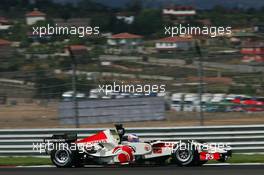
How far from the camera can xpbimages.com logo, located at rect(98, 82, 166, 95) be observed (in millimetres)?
16453

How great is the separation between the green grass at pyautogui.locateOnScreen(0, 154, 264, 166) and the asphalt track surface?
48.8 inches

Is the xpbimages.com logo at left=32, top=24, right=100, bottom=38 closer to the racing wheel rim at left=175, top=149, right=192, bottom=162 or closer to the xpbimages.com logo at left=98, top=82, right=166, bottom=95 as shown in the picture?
the xpbimages.com logo at left=98, top=82, right=166, bottom=95

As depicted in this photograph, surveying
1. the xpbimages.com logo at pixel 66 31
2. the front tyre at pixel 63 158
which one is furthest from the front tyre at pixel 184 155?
the xpbimages.com logo at pixel 66 31

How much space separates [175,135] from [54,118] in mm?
2987

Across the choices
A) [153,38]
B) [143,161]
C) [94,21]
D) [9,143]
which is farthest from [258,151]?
[94,21]

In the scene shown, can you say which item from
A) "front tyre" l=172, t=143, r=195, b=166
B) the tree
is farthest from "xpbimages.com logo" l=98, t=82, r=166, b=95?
the tree

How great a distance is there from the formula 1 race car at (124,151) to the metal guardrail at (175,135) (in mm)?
1867

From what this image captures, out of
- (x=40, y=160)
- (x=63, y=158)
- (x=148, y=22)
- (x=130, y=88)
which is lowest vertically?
(x=40, y=160)

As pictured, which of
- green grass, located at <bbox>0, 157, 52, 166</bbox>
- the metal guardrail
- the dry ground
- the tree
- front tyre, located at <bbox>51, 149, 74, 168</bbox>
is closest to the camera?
front tyre, located at <bbox>51, 149, 74, 168</bbox>

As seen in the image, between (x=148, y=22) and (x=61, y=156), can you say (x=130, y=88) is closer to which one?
(x=61, y=156)

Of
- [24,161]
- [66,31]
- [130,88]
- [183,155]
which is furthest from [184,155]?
[66,31]

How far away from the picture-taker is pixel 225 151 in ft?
42.8

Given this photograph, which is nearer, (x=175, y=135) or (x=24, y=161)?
(x=24, y=161)

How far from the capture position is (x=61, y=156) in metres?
13.5
